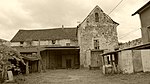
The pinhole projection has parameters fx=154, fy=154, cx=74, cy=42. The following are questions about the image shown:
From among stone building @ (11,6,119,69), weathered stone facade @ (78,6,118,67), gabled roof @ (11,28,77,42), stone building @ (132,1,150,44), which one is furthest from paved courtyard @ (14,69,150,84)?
gabled roof @ (11,28,77,42)

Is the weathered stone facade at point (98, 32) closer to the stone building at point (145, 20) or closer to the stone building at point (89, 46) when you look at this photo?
the stone building at point (89, 46)

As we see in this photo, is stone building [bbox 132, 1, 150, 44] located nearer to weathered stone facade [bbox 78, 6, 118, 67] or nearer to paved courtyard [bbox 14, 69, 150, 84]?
paved courtyard [bbox 14, 69, 150, 84]

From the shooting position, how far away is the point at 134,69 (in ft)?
43.9

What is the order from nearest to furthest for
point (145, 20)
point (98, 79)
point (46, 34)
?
point (98, 79), point (145, 20), point (46, 34)

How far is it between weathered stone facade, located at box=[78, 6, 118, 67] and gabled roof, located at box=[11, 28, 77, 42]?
782 cm

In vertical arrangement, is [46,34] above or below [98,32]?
above

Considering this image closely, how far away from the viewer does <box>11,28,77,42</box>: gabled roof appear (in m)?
34.4

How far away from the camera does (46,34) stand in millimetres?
36188

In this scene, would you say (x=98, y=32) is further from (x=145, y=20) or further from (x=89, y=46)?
(x=145, y=20)

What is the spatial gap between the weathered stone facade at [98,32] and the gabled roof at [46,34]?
7.82 m

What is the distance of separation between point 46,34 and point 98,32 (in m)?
14.8

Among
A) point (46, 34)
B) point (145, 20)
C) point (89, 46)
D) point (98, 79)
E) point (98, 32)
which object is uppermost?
point (46, 34)

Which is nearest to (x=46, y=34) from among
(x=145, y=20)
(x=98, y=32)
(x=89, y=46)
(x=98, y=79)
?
(x=89, y=46)

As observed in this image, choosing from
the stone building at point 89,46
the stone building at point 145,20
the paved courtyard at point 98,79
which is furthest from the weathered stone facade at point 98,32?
the paved courtyard at point 98,79
